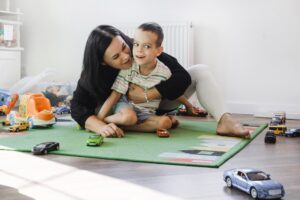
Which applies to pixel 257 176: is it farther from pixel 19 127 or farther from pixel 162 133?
pixel 19 127

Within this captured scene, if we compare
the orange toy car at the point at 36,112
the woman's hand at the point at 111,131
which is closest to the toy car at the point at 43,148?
the woman's hand at the point at 111,131

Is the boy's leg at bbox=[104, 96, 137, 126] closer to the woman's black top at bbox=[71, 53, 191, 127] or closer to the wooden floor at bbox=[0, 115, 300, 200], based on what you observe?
the woman's black top at bbox=[71, 53, 191, 127]

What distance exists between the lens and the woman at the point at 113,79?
1.87 metres

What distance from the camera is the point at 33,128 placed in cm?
210

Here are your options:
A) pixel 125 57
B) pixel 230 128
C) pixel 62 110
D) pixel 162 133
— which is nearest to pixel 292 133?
pixel 230 128

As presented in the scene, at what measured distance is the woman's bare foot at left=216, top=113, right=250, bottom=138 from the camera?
5.88 feet

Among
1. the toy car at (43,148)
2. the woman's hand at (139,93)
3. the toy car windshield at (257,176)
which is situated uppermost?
the woman's hand at (139,93)

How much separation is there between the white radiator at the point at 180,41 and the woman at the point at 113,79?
39.6 inches

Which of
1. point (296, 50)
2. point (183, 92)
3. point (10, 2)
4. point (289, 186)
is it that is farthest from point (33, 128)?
point (10, 2)

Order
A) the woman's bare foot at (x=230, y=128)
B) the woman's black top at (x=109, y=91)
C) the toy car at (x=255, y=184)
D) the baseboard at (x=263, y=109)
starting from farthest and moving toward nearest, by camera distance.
Answer: the baseboard at (x=263, y=109) → the woman's black top at (x=109, y=91) → the woman's bare foot at (x=230, y=128) → the toy car at (x=255, y=184)

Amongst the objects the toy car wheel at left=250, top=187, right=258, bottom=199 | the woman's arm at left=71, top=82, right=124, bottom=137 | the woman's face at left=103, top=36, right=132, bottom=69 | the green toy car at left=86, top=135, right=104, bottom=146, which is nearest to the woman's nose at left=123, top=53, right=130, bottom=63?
the woman's face at left=103, top=36, right=132, bottom=69

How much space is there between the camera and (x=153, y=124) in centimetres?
→ 194

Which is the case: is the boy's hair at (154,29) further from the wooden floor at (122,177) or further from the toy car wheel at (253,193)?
the toy car wheel at (253,193)

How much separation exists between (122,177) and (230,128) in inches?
29.0
